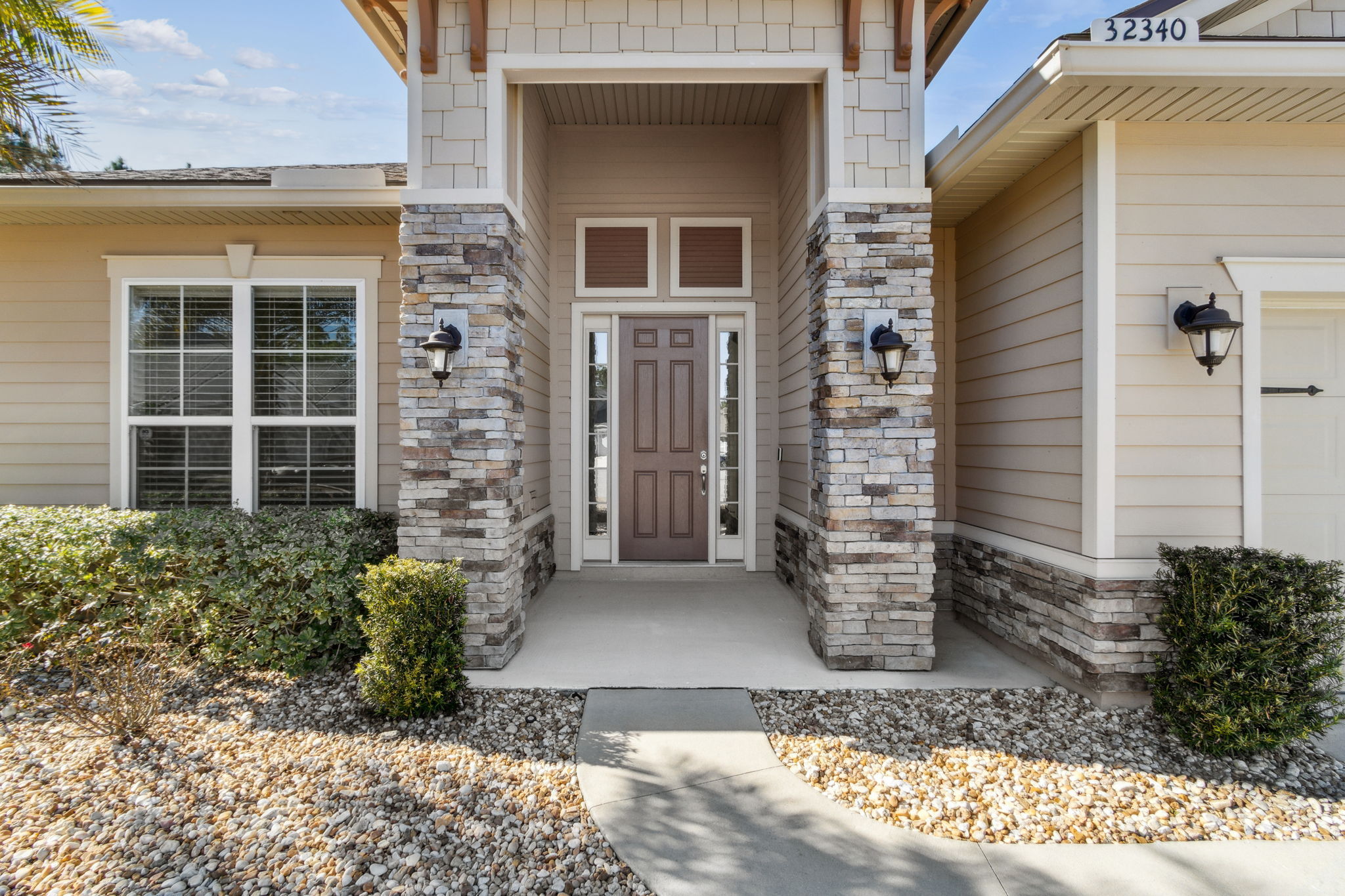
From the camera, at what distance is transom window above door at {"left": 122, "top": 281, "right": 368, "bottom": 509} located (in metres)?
4.43

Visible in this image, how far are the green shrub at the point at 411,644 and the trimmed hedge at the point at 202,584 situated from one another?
543mm

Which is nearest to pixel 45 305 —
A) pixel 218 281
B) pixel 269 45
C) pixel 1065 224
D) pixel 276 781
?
pixel 218 281

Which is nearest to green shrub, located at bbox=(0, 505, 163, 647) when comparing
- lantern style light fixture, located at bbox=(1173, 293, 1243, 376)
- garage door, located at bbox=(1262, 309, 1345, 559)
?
lantern style light fixture, located at bbox=(1173, 293, 1243, 376)

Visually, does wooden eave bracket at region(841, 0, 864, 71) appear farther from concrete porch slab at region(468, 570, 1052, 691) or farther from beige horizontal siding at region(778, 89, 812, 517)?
concrete porch slab at region(468, 570, 1052, 691)

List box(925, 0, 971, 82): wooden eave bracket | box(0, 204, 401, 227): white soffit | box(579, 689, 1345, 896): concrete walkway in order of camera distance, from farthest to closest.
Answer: box(0, 204, 401, 227): white soffit < box(925, 0, 971, 82): wooden eave bracket < box(579, 689, 1345, 896): concrete walkway

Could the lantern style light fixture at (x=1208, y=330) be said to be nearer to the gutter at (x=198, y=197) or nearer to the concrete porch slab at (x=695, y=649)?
the concrete porch slab at (x=695, y=649)

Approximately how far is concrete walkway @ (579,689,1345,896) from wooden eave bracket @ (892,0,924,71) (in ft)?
11.8

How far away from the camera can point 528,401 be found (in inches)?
169

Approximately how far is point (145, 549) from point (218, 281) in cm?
206

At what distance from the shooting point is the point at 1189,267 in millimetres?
2998

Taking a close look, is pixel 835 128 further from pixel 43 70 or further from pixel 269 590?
pixel 43 70

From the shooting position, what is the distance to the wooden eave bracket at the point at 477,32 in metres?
3.31

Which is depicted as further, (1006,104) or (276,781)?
(1006,104)

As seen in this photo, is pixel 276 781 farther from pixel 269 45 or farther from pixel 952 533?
pixel 269 45
